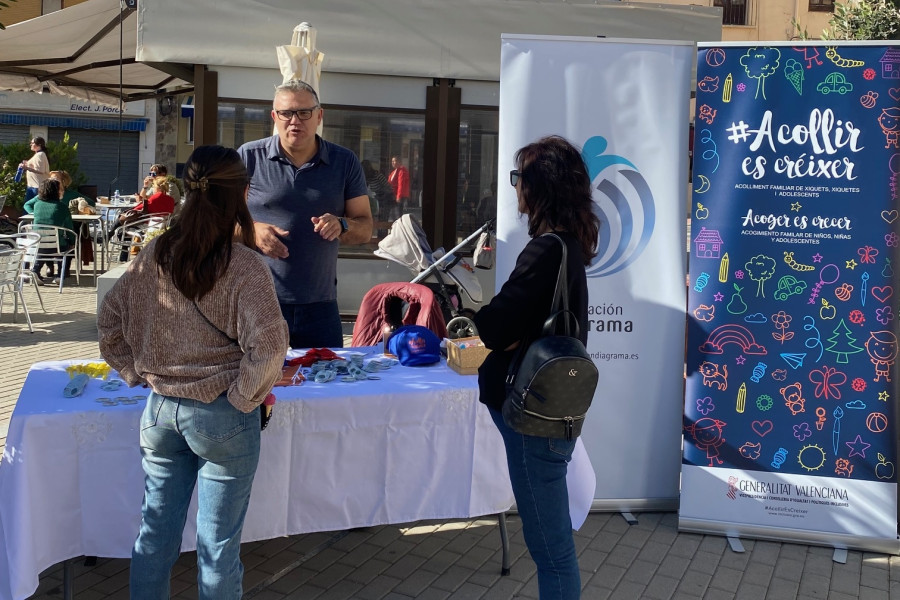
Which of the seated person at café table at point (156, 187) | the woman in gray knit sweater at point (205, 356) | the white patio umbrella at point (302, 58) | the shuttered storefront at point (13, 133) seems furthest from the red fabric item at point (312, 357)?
the shuttered storefront at point (13, 133)

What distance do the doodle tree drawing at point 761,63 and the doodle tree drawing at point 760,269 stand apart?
721 millimetres

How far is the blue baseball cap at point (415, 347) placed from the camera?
367 cm

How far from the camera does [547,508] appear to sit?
2498 mm

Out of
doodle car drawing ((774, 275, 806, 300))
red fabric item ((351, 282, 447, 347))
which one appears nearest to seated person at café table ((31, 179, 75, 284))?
red fabric item ((351, 282, 447, 347))

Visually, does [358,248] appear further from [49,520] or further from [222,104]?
[49,520]

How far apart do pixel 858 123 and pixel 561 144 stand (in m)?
1.98

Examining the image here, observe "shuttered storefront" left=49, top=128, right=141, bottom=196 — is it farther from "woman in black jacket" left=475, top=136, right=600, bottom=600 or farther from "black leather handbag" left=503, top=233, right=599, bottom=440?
"black leather handbag" left=503, top=233, right=599, bottom=440

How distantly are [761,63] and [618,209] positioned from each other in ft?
2.94

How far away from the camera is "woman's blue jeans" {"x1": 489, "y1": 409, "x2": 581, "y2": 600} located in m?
2.49

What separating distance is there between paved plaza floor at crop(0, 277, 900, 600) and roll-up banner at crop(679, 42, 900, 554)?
0.65 feet

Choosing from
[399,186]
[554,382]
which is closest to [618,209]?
[554,382]

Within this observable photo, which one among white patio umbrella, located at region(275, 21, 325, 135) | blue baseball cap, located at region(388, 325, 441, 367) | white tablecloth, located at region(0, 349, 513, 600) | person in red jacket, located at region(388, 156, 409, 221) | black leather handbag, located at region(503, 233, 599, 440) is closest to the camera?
black leather handbag, located at region(503, 233, 599, 440)

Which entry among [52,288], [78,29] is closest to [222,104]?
[78,29]

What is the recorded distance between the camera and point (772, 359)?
3977 mm
